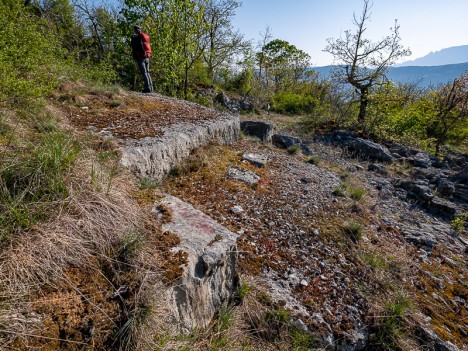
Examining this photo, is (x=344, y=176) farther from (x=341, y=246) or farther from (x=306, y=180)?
(x=341, y=246)

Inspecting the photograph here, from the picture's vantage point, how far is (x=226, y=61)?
17750 millimetres

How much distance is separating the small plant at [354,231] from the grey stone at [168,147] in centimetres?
359

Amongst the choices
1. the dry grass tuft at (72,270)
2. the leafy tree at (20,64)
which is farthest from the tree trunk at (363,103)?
the dry grass tuft at (72,270)

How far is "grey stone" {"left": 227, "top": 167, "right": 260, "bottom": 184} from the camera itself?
551 centimetres

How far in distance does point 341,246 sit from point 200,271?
2.82 m

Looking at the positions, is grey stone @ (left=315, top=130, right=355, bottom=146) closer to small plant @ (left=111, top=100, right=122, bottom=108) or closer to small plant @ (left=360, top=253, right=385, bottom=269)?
small plant @ (left=360, top=253, right=385, bottom=269)

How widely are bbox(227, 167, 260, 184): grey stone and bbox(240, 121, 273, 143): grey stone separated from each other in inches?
160

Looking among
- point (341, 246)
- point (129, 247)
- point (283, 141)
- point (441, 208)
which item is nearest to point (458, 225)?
point (441, 208)

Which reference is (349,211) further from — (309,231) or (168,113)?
(168,113)

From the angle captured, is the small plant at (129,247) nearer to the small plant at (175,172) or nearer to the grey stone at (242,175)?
the small plant at (175,172)

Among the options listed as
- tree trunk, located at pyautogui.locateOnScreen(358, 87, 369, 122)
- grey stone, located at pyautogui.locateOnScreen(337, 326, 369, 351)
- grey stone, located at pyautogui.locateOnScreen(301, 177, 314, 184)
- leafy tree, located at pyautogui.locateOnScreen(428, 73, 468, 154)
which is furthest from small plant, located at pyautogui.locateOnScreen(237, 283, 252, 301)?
tree trunk, located at pyautogui.locateOnScreen(358, 87, 369, 122)

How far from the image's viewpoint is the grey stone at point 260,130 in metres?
9.79

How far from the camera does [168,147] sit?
4875 mm

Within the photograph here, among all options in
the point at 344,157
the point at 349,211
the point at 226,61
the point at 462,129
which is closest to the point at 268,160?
the point at 349,211
